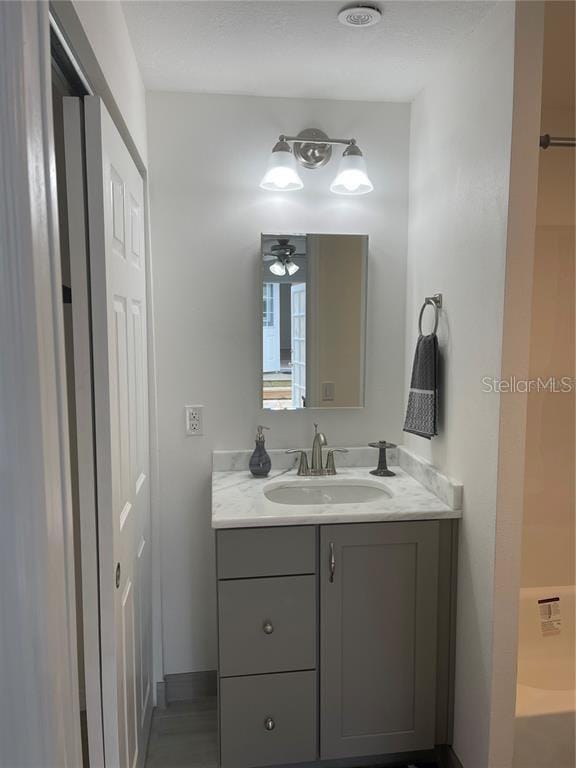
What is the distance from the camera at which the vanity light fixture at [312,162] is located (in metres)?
2.08

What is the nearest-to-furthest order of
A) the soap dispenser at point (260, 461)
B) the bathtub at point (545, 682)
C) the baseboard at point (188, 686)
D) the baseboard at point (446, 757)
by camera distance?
the bathtub at point (545, 682) → the baseboard at point (446, 757) → the soap dispenser at point (260, 461) → the baseboard at point (188, 686)

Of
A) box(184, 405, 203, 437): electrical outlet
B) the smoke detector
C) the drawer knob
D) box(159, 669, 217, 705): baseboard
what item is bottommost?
box(159, 669, 217, 705): baseboard

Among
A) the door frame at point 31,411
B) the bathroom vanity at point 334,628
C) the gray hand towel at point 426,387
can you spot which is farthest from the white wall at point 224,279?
the door frame at point 31,411

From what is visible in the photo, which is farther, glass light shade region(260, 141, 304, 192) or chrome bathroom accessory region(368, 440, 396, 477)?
chrome bathroom accessory region(368, 440, 396, 477)

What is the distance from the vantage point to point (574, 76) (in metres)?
1.90

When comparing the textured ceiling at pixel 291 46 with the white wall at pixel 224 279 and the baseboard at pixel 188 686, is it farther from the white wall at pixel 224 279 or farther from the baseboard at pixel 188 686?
the baseboard at pixel 188 686

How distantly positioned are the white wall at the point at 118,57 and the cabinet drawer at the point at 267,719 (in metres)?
1.79

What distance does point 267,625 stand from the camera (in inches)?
70.9

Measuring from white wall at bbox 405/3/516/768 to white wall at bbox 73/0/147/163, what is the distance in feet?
3.43

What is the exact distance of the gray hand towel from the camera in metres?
1.95

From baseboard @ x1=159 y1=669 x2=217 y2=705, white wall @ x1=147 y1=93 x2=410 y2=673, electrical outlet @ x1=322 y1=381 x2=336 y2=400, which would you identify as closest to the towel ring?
white wall @ x1=147 y1=93 x2=410 y2=673

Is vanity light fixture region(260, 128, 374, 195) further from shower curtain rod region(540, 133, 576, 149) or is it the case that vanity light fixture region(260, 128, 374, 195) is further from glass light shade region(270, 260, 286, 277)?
shower curtain rod region(540, 133, 576, 149)

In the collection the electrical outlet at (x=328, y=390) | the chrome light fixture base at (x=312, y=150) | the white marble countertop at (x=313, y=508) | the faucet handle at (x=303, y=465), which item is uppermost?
the chrome light fixture base at (x=312, y=150)

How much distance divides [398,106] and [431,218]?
549 mm
